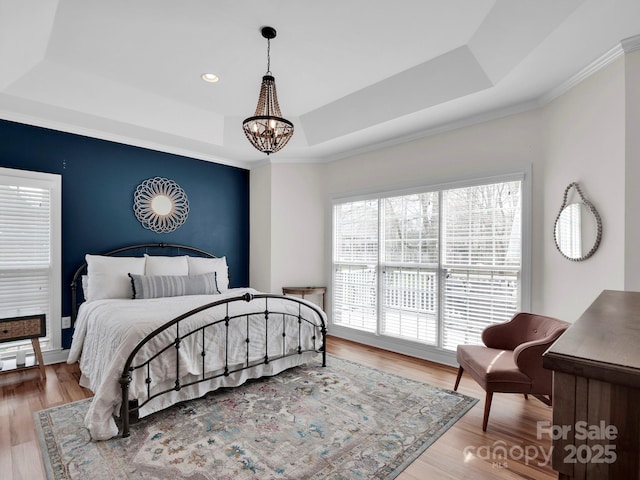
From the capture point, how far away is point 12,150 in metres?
3.41

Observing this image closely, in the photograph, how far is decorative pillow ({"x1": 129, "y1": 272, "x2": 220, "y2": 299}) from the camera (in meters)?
3.54

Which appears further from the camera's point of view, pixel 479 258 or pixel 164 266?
pixel 164 266

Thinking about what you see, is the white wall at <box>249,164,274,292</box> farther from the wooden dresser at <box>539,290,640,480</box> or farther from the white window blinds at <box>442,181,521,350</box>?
the wooden dresser at <box>539,290,640,480</box>

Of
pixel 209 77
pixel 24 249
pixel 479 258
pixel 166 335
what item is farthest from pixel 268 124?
pixel 24 249

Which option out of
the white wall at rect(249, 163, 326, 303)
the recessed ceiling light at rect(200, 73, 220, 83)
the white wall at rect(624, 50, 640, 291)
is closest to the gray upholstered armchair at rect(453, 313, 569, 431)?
the white wall at rect(624, 50, 640, 291)

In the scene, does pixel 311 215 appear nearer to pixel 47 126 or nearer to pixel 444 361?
pixel 444 361

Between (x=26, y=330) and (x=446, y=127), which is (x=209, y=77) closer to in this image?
(x=446, y=127)

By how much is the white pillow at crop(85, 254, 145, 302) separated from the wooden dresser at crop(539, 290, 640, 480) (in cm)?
390

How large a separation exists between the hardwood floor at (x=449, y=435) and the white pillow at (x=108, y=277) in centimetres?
80

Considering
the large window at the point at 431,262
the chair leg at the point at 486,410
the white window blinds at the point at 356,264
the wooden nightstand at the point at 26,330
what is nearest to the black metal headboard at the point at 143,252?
the wooden nightstand at the point at 26,330

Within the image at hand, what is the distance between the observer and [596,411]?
1.66 ft

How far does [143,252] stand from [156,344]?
7.46ft

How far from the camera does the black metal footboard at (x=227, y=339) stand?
230 cm

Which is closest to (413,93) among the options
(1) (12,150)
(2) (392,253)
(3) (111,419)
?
(2) (392,253)
